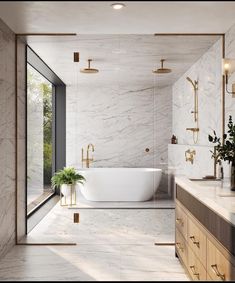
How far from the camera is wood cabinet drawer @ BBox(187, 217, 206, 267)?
8.35 feet

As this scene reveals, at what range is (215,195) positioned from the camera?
8.55ft

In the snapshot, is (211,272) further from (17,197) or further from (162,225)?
(17,197)

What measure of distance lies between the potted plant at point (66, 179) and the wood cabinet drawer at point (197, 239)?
6.03 feet

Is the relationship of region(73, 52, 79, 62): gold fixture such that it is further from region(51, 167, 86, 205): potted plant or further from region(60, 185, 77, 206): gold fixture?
region(60, 185, 77, 206): gold fixture

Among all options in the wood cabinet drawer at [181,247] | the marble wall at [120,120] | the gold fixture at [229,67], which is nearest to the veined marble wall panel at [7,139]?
the marble wall at [120,120]

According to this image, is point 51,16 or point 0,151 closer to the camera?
point 51,16

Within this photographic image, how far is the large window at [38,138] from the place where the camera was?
4535 mm

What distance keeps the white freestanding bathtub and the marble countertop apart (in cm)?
90

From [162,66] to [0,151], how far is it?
2096mm

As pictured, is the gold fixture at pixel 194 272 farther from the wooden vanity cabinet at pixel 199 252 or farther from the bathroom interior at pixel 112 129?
the bathroom interior at pixel 112 129

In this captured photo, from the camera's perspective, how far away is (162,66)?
4.35 metres

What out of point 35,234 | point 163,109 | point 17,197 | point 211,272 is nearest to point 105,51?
point 163,109

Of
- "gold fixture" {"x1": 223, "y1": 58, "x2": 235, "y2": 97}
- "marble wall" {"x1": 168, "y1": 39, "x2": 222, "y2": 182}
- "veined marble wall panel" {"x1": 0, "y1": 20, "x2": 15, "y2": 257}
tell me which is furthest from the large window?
"gold fixture" {"x1": 223, "y1": 58, "x2": 235, "y2": 97}

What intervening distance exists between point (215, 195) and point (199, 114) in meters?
1.91
